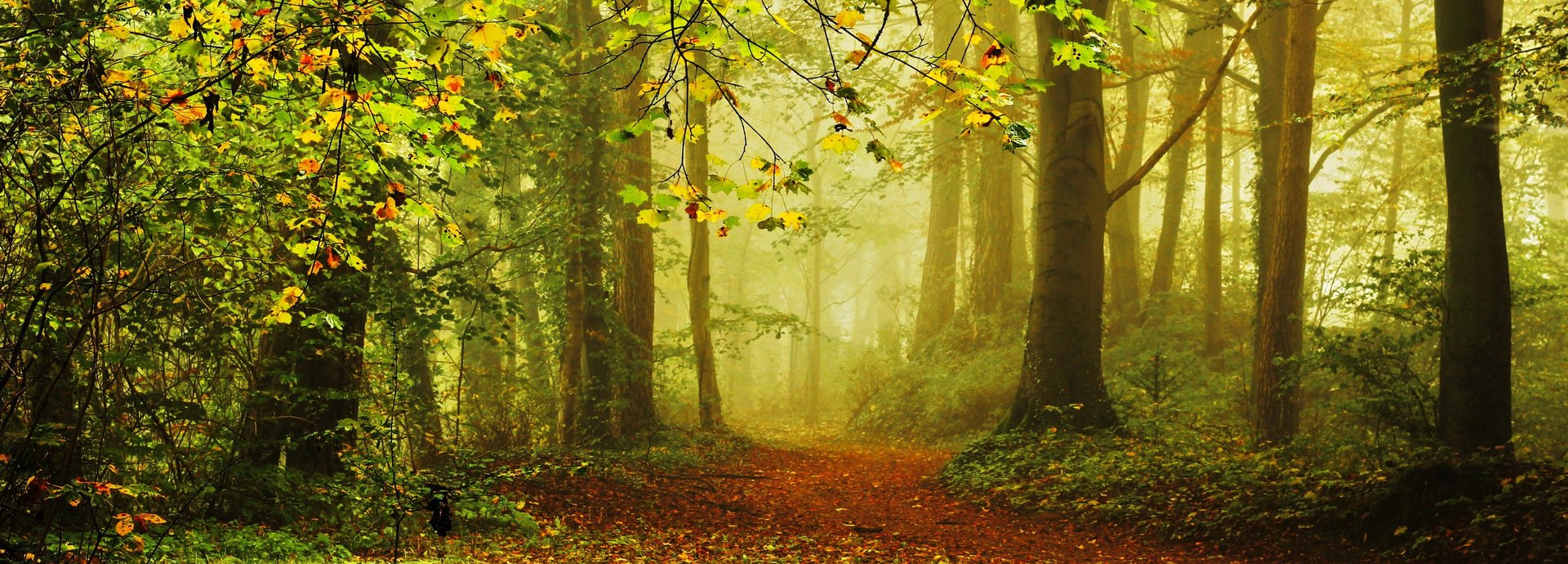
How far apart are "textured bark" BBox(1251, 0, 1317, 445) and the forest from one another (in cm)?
5

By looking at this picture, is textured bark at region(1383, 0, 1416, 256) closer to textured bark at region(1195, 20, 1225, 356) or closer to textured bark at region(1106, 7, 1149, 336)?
textured bark at region(1195, 20, 1225, 356)

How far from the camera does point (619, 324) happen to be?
12.7 metres

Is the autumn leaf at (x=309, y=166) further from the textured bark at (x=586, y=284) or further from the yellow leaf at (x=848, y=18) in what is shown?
the textured bark at (x=586, y=284)

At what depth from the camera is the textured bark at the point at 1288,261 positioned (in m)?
11.6

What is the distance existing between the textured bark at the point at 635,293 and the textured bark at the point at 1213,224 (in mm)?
9880

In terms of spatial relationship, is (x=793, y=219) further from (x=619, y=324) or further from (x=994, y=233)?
(x=994, y=233)

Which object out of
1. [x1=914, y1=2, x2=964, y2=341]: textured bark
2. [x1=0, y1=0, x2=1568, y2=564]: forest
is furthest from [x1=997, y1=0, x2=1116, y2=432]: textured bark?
[x1=914, y1=2, x2=964, y2=341]: textured bark

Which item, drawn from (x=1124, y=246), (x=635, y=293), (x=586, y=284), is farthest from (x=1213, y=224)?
(x=586, y=284)

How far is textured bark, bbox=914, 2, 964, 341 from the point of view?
70.7 feet

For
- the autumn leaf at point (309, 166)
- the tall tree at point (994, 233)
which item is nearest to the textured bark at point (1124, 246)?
the tall tree at point (994, 233)

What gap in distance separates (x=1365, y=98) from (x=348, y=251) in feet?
27.5

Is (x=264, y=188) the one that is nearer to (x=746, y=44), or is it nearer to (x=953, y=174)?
(x=746, y=44)

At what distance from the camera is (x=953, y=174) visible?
21078 millimetres

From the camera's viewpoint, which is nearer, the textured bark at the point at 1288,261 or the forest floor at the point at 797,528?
the forest floor at the point at 797,528
